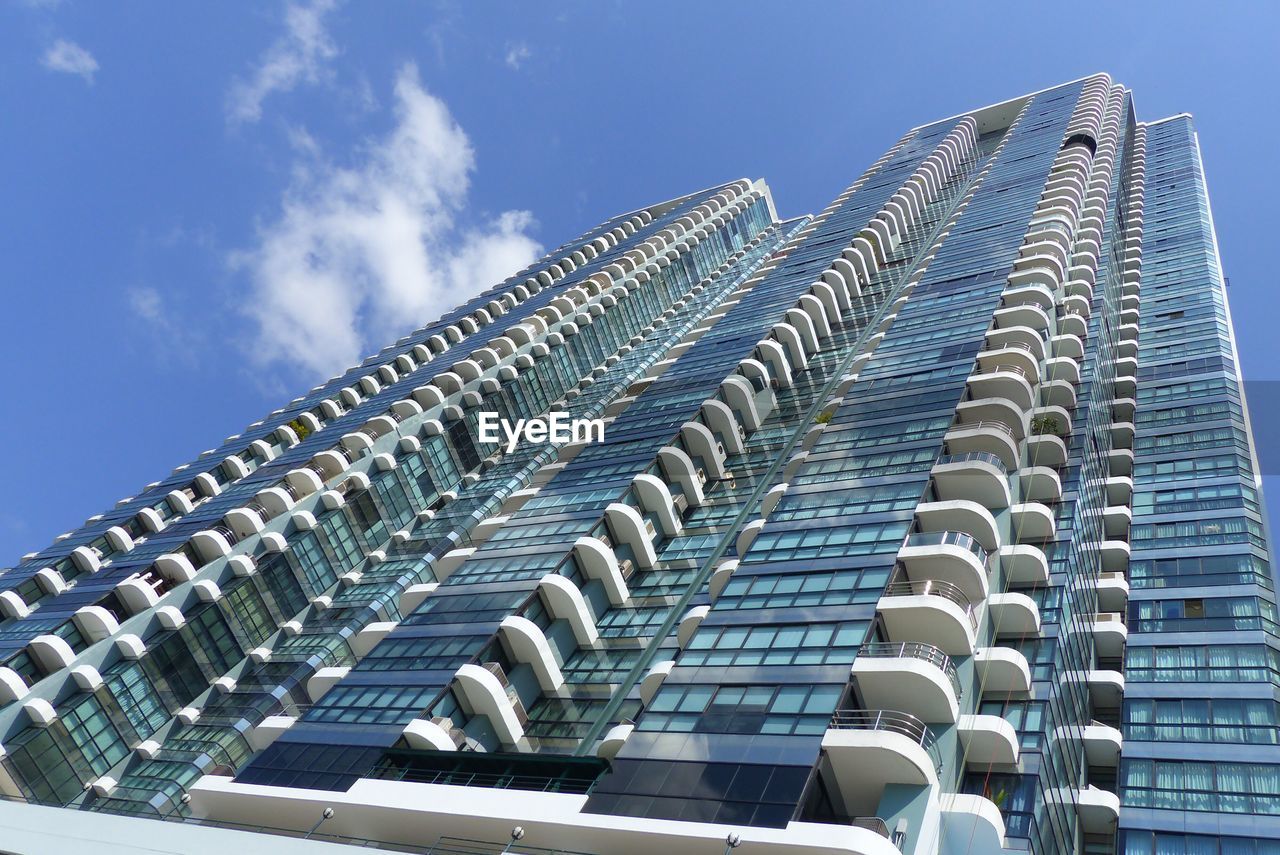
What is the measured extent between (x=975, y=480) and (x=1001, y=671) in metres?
9.53

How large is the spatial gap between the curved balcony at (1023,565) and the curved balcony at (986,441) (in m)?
5.11

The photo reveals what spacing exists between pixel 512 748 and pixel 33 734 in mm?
26199

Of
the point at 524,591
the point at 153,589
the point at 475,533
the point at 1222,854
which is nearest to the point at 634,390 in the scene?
the point at 475,533

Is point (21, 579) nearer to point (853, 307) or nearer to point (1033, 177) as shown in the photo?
point (853, 307)

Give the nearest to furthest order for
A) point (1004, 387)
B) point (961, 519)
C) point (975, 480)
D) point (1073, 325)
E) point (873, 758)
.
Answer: point (873, 758), point (961, 519), point (975, 480), point (1004, 387), point (1073, 325)

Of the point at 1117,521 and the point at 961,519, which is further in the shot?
the point at 1117,521

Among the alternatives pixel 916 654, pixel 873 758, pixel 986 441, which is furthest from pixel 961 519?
pixel 873 758

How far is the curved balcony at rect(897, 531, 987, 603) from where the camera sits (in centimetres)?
3134

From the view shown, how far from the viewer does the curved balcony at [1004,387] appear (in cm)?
4384

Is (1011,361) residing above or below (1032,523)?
above

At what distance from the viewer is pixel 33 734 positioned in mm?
43375

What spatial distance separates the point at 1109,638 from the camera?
122ft

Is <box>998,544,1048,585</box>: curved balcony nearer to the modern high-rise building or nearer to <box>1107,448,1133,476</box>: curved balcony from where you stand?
the modern high-rise building

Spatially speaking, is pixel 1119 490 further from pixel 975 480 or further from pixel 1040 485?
pixel 975 480
